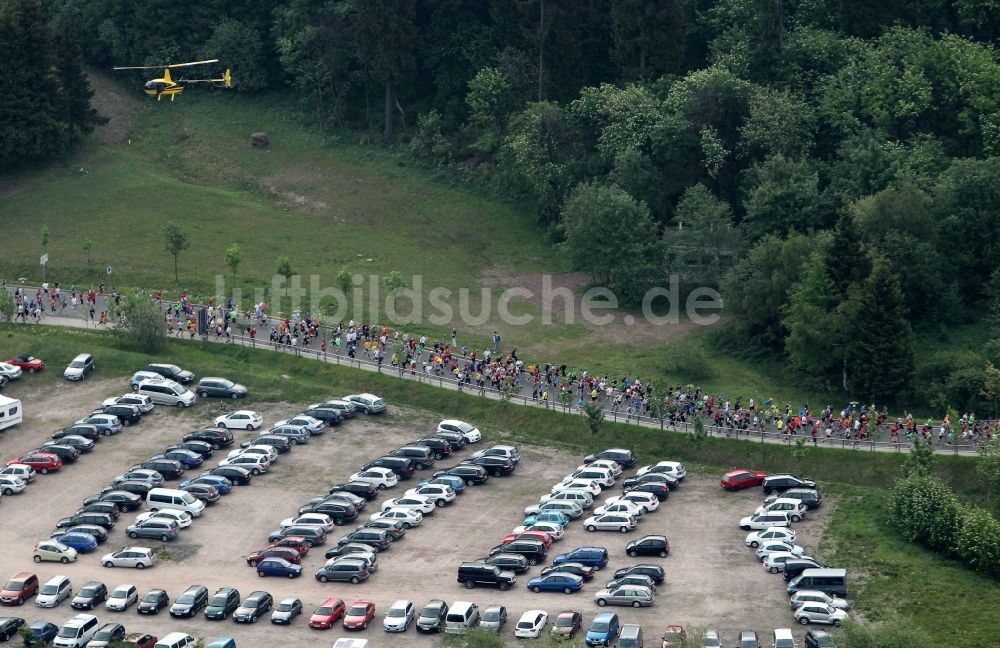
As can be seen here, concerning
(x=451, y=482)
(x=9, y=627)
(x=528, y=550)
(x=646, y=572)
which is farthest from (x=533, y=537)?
(x=9, y=627)

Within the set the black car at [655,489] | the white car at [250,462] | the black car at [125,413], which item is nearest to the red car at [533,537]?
the black car at [655,489]

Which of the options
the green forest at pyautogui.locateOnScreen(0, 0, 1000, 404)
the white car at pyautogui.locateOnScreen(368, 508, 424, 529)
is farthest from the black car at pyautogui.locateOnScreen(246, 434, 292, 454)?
the green forest at pyautogui.locateOnScreen(0, 0, 1000, 404)

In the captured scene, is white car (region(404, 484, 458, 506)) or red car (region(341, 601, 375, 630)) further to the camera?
white car (region(404, 484, 458, 506))

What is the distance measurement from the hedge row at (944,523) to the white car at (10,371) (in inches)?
1882

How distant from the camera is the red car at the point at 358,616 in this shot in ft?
251

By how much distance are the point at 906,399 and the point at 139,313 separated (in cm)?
4286

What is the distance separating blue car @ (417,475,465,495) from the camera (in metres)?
89.8

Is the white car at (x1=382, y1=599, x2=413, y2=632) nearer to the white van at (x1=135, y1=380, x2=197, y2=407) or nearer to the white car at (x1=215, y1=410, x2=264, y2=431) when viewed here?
the white car at (x1=215, y1=410, x2=264, y2=431)

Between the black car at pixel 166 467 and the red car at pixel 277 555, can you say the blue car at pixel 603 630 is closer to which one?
the red car at pixel 277 555

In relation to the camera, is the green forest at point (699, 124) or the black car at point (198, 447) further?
the green forest at point (699, 124)

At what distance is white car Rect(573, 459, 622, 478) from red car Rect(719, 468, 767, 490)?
5.19 meters

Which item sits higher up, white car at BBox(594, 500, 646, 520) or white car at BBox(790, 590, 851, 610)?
white car at BBox(594, 500, 646, 520)

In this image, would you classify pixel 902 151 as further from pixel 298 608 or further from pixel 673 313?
pixel 298 608

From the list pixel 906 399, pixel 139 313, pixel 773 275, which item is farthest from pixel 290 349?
pixel 906 399
